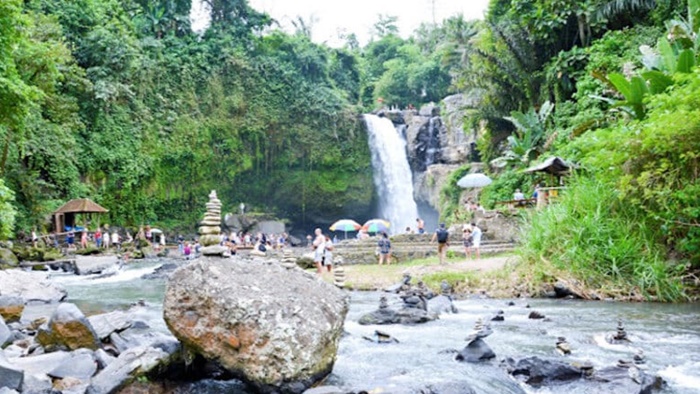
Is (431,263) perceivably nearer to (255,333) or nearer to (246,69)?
(255,333)

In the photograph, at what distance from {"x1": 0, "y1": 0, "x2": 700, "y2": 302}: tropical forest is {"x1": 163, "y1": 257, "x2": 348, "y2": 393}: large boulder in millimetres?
7712

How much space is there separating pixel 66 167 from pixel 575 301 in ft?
84.2

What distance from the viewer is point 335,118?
39250 mm

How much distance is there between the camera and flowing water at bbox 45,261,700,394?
5395mm

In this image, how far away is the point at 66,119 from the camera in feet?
89.7

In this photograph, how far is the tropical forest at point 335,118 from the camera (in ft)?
35.3

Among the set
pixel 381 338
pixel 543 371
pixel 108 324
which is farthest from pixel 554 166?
pixel 108 324

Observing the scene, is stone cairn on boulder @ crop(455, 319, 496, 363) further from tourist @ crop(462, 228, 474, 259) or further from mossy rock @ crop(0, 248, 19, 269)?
mossy rock @ crop(0, 248, 19, 269)

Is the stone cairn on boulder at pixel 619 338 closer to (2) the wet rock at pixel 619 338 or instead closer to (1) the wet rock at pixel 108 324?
(2) the wet rock at pixel 619 338

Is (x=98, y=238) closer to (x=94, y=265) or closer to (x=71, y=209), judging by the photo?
Result: (x=71, y=209)

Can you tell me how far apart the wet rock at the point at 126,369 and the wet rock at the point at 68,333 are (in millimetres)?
917

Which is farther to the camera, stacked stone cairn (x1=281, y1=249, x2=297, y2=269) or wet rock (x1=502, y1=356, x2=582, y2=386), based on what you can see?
stacked stone cairn (x1=281, y1=249, x2=297, y2=269)

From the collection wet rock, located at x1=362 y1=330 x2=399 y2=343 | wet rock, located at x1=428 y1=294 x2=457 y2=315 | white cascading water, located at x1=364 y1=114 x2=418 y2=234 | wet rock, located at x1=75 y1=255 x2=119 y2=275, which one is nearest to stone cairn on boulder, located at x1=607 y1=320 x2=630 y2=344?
wet rock, located at x1=362 y1=330 x2=399 y2=343

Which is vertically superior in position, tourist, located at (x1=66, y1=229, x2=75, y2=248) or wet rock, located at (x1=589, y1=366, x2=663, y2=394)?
tourist, located at (x1=66, y1=229, x2=75, y2=248)
